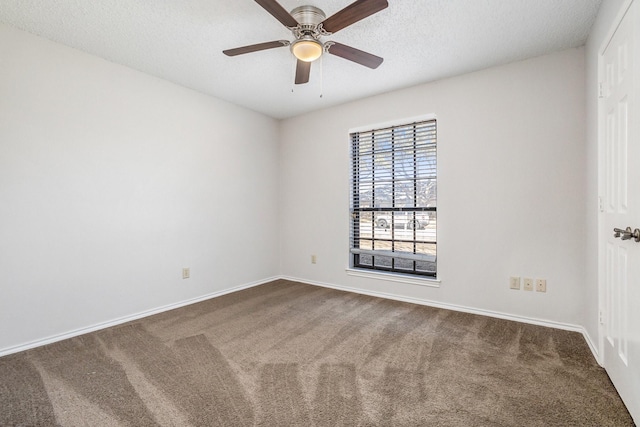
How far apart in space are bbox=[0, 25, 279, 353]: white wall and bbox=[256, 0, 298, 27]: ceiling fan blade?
6.49ft

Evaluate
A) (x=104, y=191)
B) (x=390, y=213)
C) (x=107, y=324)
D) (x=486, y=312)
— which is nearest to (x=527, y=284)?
(x=486, y=312)

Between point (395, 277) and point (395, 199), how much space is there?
0.95 m

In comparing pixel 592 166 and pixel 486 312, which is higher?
pixel 592 166

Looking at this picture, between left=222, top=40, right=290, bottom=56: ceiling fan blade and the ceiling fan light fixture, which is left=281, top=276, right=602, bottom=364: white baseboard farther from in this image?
left=222, top=40, right=290, bottom=56: ceiling fan blade

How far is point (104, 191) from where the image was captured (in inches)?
110

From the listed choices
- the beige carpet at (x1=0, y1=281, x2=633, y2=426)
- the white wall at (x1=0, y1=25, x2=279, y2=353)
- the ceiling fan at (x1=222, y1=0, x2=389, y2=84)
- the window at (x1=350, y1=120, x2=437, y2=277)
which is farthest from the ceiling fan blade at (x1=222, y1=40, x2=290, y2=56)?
the beige carpet at (x1=0, y1=281, x2=633, y2=426)

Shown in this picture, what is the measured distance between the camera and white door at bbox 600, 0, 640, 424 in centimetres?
146

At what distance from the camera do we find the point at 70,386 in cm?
182

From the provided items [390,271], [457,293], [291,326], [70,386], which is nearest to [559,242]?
[457,293]

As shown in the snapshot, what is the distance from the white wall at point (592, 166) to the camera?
210 centimetres

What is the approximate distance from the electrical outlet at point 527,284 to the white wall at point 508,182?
0.16 feet

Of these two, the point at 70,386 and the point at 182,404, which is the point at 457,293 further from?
the point at 70,386

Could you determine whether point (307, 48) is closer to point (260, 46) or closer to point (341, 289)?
point (260, 46)

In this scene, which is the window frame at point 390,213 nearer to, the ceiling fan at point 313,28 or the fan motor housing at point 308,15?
the ceiling fan at point 313,28
